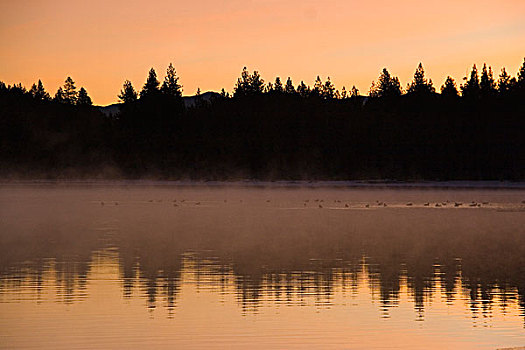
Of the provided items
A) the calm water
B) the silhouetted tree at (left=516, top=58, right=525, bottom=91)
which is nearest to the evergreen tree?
the silhouetted tree at (left=516, top=58, right=525, bottom=91)

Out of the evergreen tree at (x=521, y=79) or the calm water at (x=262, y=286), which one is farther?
the evergreen tree at (x=521, y=79)

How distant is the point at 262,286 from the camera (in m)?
30.4

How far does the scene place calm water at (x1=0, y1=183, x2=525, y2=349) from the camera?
22.4 metres

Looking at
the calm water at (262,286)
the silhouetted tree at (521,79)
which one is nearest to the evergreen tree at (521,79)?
the silhouetted tree at (521,79)

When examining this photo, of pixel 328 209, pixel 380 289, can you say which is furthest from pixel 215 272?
pixel 328 209

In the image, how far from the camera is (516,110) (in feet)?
638

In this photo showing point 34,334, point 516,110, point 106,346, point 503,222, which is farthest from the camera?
point 516,110

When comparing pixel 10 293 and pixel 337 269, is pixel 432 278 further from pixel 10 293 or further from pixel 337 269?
pixel 10 293

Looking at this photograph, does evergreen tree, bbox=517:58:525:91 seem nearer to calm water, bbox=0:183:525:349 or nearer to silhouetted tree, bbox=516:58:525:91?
silhouetted tree, bbox=516:58:525:91

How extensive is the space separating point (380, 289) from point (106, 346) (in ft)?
37.1

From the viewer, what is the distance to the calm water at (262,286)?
22.4 meters

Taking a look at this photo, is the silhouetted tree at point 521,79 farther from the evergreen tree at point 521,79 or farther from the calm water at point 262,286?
the calm water at point 262,286

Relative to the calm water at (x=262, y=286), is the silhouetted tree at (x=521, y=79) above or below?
above

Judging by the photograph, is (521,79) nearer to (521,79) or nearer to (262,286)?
(521,79)
